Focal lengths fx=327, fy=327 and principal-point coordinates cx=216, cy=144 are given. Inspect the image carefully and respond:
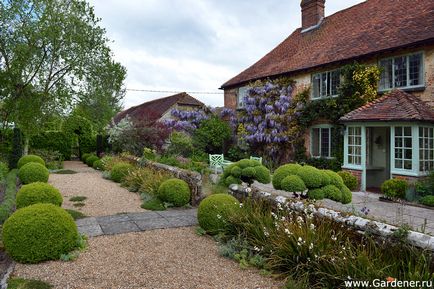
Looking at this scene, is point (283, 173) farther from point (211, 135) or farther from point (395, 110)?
point (211, 135)

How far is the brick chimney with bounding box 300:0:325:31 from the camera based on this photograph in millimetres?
19188

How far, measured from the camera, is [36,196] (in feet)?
23.4

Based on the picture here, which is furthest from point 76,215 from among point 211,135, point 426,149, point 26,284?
point 211,135

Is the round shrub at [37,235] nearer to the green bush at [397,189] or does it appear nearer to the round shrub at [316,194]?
the round shrub at [316,194]

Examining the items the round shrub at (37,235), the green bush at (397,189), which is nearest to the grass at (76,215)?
the round shrub at (37,235)

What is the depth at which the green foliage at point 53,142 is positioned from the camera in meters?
23.1

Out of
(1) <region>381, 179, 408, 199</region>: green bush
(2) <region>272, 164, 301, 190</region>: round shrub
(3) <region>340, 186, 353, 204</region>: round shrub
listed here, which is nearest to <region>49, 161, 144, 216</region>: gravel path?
(2) <region>272, 164, 301, 190</region>: round shrub

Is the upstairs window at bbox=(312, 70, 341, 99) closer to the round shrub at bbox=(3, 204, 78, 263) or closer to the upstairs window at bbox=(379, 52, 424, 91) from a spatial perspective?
the upstairs window at bbox=(379, 52, 424, 91)

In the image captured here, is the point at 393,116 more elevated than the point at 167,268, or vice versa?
the point at 393,116

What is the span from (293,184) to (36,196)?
5.52 meters

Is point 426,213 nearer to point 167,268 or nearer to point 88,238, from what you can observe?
point 167,268

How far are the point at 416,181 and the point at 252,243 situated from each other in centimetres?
766

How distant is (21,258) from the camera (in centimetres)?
471

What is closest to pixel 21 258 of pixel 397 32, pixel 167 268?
pixel 167 268
